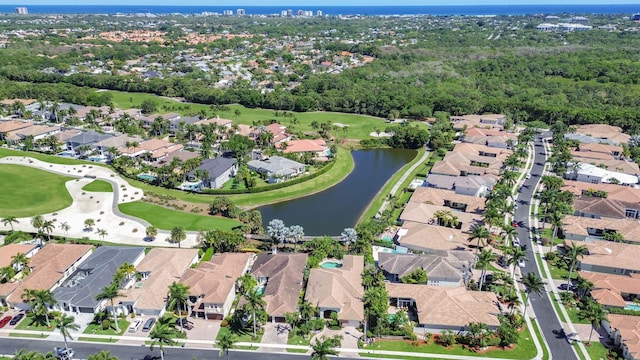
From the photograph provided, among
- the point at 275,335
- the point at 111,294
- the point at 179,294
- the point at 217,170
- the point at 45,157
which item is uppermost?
the point at 217,170

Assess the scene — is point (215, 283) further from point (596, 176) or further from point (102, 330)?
point (596, 176)

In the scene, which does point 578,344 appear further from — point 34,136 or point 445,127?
point 34,136

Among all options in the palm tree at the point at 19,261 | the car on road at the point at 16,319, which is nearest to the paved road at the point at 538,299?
the car on road at the point at 16,319

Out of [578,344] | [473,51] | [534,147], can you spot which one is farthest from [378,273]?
[473,51]

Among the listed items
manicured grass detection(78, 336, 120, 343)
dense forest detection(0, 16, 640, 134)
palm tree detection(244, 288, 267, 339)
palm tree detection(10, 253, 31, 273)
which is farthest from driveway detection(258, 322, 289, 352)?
dense forest detection(0, 16, 640, 134)

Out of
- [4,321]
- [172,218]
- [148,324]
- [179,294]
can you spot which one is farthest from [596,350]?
[4,321]

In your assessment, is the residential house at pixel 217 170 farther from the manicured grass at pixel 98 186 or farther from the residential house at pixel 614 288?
the residential house at pixel 614 288
